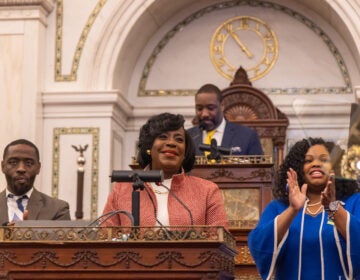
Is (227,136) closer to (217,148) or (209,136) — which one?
(209,136)

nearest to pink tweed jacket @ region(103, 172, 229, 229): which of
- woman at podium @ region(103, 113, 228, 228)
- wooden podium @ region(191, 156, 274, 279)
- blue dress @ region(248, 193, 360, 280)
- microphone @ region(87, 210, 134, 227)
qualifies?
woman at podium @ region(103, 113, 228, 228)

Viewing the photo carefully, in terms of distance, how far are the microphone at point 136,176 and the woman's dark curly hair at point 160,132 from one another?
47 cm

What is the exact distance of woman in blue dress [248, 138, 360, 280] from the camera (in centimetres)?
505

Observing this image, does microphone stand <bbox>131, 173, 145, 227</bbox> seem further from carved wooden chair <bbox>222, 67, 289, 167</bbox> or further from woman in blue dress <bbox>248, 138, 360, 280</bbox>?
carved wooden chair <bbox>222, 67, 289, 167</bbox>

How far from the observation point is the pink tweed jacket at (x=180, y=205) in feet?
17.6

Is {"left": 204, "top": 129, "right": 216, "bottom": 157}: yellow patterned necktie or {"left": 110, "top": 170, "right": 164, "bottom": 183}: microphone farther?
{"left": 204, "top": 129, "right": 216, "bottom": 157}: yellow patterned necktie

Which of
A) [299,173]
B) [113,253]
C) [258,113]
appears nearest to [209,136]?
[299,173]

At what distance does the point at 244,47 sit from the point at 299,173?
7441mm

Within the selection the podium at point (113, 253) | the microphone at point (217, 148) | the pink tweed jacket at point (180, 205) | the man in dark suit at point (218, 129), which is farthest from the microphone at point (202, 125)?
the podium at point (113, 253)

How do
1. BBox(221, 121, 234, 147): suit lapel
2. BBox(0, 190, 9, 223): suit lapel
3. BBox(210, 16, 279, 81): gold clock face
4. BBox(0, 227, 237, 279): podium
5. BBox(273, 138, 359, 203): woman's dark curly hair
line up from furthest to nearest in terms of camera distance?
BBox(210, 16, 279, 81): gold clock face
BBox(221, 121, 234, 147): suit lapel
BBox(0, 190, 9, 223): suit lapel
BBox(273, 138, 359, 203): woman's dark curly hair
BBox(0, 227, 237, 279): podium

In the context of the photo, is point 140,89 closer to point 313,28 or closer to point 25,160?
point 313,28

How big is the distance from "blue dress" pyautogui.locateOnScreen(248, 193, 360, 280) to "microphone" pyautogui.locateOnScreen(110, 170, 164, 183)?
0.52 meters

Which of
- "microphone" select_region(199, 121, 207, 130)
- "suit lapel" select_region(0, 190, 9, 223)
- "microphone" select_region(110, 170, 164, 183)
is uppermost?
"microphone" select_region(199, 121, 207, 130)

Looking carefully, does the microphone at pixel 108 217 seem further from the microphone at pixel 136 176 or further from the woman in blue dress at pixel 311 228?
the woman in blue dress at pixel 311 228
